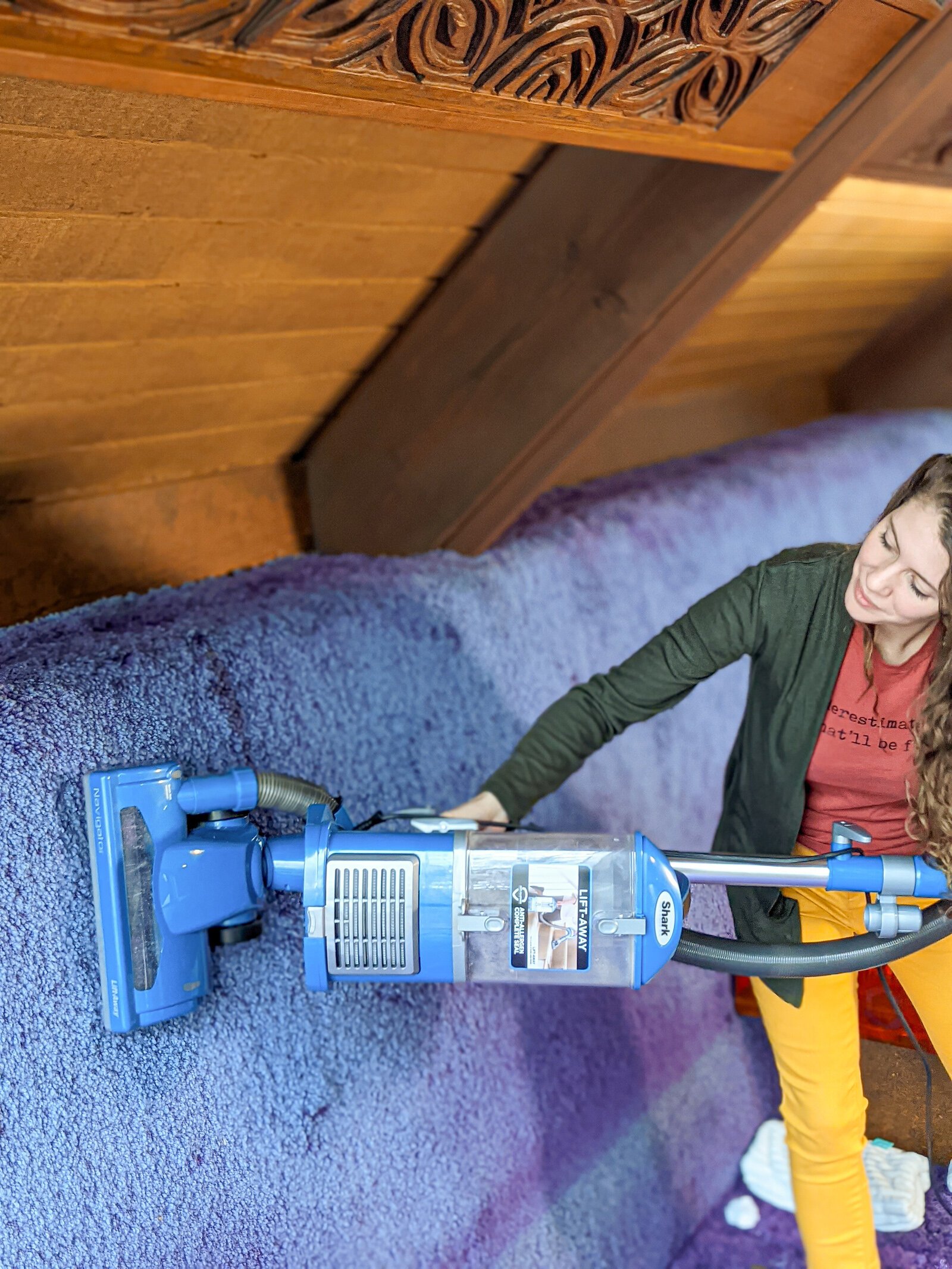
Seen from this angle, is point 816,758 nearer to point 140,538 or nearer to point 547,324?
point 547,324

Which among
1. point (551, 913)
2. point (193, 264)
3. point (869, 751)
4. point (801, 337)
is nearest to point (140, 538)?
point (193, 264)

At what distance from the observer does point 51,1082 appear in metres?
1.08

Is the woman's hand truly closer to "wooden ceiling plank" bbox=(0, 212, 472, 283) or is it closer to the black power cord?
the black power cord

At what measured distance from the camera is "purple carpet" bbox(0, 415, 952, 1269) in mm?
1103

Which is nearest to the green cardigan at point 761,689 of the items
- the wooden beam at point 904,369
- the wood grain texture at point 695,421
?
the wood grain texture at point 695,421

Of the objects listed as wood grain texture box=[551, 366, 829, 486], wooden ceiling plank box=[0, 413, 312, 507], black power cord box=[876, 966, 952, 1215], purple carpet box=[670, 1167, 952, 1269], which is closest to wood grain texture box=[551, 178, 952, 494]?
wood grain texture box=[551, 366, 829, 486]

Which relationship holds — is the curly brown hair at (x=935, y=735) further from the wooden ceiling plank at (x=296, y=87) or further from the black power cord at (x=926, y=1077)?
the wooden ceiling plank at (x=296, y=87)

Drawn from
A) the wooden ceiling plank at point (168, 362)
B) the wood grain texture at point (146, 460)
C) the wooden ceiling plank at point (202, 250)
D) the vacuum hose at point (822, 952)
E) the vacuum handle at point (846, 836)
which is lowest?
the vacuum hose at point (822, 952)

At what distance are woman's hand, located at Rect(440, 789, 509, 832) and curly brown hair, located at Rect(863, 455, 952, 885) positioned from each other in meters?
0.41

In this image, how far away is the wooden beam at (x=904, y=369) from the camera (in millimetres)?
3102

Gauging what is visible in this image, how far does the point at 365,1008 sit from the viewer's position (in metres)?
1.40

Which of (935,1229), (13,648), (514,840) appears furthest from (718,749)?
(13,648)

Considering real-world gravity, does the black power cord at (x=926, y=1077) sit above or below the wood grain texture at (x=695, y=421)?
below

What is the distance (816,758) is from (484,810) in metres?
0.36
